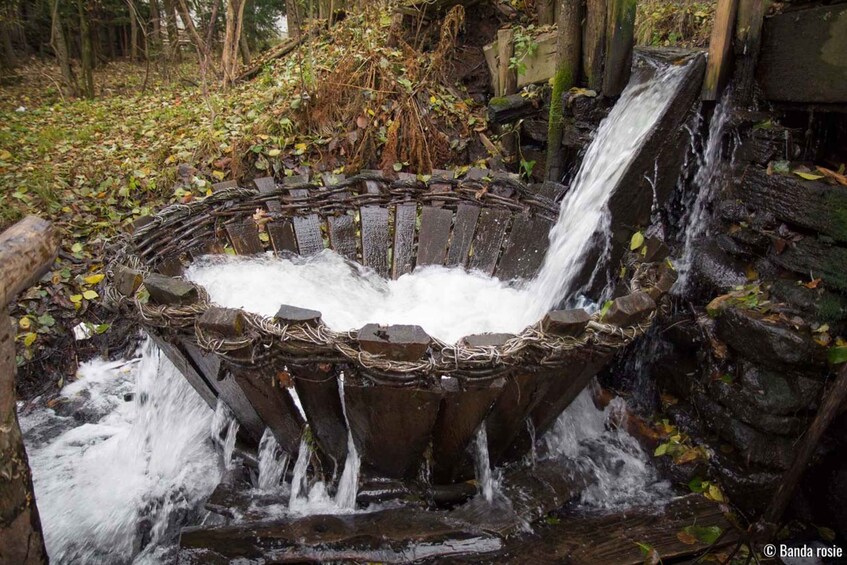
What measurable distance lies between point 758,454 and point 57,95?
10.9 m

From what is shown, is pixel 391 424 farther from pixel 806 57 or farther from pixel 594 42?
pixel 594 42

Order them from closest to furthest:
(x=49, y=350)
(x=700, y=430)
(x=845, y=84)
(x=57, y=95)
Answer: (x=845, y=84)
(x=700, y=430)
(x=49, y=350)
(x=57, y=95)

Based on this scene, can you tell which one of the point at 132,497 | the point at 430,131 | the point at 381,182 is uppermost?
the point at 430,131

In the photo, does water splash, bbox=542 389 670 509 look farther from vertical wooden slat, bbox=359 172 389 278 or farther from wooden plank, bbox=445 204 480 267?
vertical wooden slat, bbox=359 172 389 278

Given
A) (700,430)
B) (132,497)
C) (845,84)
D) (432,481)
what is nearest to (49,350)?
(132,497)

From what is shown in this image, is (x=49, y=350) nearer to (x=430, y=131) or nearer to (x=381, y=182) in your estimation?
(x=381, y=182)

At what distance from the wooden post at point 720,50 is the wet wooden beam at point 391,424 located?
2.18 meters

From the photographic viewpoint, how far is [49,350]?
145 inches

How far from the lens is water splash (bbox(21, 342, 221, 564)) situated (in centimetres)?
256

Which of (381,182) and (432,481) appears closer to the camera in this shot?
(432,481)

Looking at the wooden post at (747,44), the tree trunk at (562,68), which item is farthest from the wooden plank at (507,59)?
the wooden post at (747,44)

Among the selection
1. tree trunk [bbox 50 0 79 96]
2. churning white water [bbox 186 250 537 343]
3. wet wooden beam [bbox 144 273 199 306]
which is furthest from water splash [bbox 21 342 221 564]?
tree trunk [bbox 50 0 79 96]

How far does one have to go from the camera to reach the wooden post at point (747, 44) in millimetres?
2490

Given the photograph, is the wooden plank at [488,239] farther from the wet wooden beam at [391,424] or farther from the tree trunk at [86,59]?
the tree trunk at [86,59]
